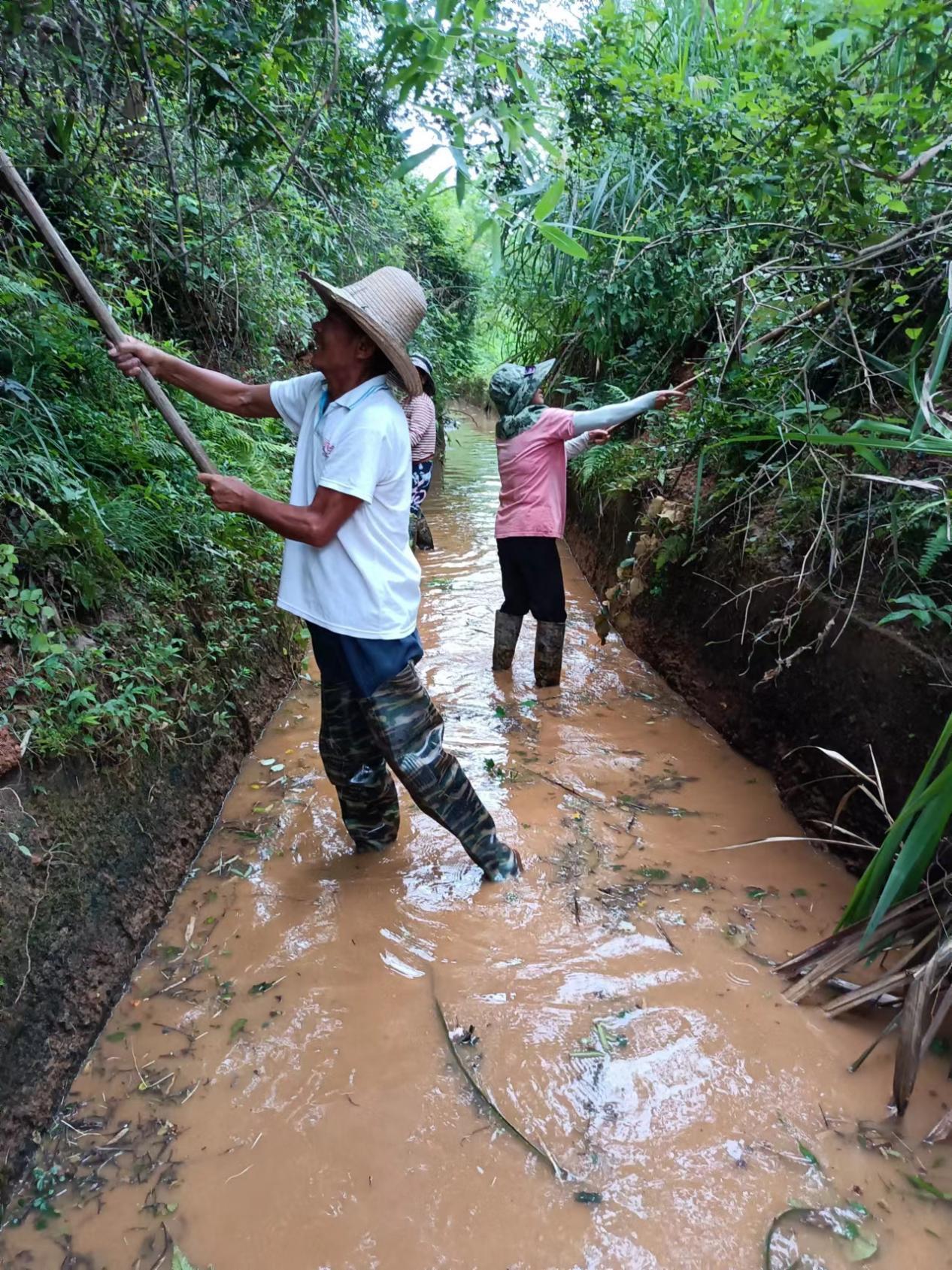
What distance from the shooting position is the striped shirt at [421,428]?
14.4 ft

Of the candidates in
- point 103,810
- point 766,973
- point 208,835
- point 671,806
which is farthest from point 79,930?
point 671,806

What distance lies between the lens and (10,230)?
308cm

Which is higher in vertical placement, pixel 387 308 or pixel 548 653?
pixel 387 308

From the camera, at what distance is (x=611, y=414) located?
12.0ft

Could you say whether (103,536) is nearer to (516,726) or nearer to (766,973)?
(516,726)

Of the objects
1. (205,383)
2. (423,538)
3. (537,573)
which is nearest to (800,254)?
A: (537,573)

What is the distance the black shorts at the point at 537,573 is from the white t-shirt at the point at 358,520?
5.98ft

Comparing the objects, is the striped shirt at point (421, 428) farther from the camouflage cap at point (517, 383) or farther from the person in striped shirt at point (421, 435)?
the camouflage cap at point (517, 383)

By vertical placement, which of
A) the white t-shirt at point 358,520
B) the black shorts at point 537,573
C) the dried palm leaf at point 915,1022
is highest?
the white t-shirt at point 358,520

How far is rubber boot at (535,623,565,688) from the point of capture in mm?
4105

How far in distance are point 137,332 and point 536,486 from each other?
2.41 m

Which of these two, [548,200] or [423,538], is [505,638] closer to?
[423,538]

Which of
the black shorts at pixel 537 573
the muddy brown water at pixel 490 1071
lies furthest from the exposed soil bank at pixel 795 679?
the black shorts at pixel 537 573

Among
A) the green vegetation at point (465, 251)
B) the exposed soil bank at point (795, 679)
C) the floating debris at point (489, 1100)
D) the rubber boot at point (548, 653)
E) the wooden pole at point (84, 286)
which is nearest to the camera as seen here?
the floating debris at point (489, 1100)
